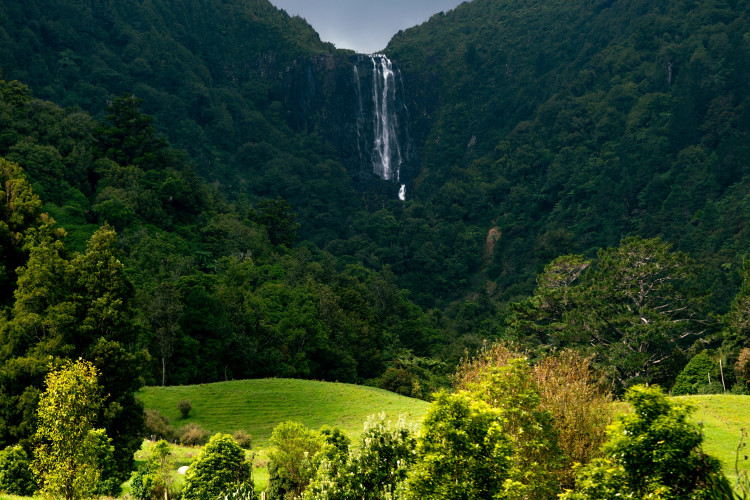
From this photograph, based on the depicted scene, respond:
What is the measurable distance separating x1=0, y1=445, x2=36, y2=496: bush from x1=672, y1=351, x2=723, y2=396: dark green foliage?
128 feet

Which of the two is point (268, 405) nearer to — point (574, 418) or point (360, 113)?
point (574, 418)

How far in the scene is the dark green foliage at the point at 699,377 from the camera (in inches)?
1608

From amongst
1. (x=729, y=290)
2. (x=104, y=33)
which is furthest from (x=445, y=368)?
(x=104, y=33)

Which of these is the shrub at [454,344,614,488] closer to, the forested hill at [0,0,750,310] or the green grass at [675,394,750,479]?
the green grass at [675,394,750,479]

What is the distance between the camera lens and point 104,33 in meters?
142

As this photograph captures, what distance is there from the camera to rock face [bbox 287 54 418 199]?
A: 171000 mm

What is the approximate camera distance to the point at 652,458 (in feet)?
43.2

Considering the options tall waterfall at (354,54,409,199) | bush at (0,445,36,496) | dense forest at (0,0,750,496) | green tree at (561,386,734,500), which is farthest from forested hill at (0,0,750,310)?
bush at (0,445,36,496)

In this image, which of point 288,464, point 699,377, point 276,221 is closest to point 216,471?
point 288,464

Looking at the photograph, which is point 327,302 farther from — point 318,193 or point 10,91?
point 318,193

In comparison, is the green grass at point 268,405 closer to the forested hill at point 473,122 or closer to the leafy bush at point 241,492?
the leafy bush at point 241,492

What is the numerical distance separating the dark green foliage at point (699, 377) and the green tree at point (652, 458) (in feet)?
101

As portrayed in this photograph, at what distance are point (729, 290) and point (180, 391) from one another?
217 ft

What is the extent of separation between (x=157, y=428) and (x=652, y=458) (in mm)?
28079
